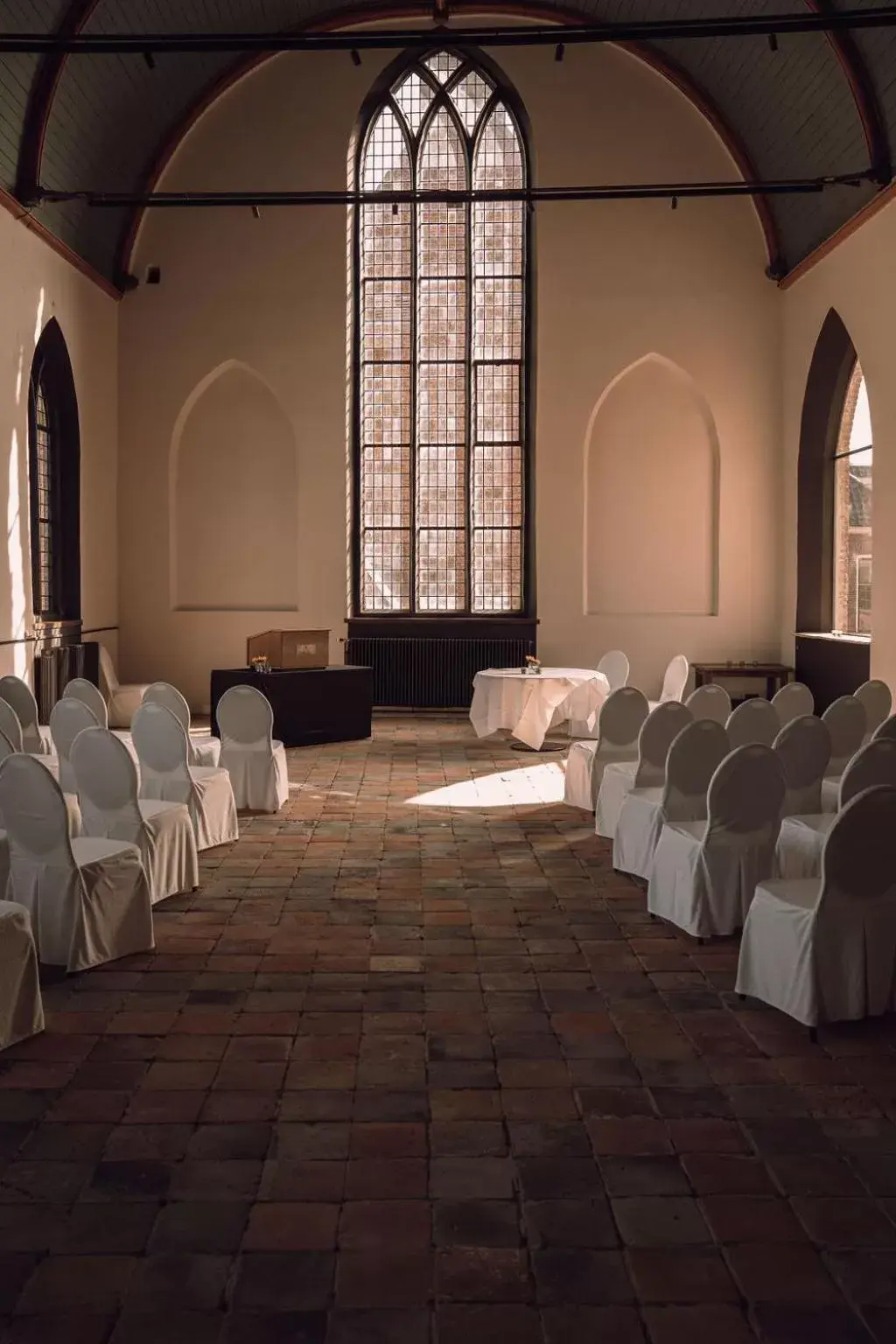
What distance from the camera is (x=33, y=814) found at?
486 cm

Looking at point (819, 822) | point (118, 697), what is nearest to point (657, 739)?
point (819, 822)

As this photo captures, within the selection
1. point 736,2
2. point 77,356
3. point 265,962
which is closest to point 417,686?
point 77,356

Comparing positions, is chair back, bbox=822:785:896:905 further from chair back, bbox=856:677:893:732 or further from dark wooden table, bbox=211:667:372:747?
dark wooden table, bbox=211:667:372:747

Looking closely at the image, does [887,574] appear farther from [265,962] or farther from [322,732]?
[265,962]

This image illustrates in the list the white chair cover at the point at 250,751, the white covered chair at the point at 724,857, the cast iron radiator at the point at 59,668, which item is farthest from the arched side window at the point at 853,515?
the cast iron radiator at the point at 59,668

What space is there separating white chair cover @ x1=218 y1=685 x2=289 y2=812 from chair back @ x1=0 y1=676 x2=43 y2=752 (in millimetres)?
1331

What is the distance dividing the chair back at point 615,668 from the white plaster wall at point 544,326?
246 cm

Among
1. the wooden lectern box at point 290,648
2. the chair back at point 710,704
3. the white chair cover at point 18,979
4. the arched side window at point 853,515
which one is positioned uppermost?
the arched side window at point 853,515

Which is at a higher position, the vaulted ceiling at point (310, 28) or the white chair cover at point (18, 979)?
the vaulted ceiling at point (310, 28)

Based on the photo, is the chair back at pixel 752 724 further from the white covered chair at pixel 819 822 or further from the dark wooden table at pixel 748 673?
the dark wooden table at pixel 748 673

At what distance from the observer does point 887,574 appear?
36.0 feet

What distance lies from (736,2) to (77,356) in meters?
7.55

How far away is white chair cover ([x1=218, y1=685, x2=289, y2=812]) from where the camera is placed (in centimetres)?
840

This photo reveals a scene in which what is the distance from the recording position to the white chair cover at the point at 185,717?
8.00 meters
